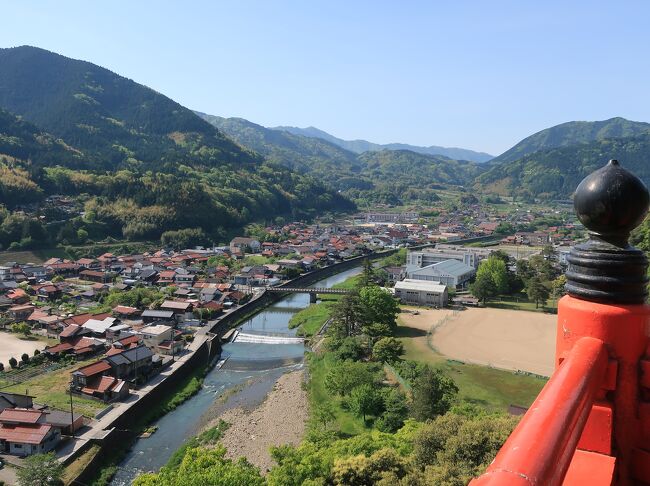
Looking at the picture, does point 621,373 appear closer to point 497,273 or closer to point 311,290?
point 311,290

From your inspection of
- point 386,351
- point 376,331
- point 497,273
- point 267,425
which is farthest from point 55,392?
point 497,273

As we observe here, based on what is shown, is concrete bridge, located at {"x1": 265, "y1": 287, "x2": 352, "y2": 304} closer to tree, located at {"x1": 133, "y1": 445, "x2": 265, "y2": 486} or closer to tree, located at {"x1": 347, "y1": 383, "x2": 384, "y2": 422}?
tree, located at {"x1": 347, "y1": 383, "x2": 384, "y2": 422}

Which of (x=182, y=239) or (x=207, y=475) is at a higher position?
(x=182, y=239)

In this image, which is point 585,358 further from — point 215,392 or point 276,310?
point 276,310

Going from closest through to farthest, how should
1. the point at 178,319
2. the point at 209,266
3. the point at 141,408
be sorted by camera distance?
1. the point at 141,408
2. the point at 178,319
3. the point at 209,266

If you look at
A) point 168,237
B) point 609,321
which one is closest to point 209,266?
point 168,237

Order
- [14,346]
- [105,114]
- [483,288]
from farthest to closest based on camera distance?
1. [105,114]
2. [483,288]
3. [14,346]

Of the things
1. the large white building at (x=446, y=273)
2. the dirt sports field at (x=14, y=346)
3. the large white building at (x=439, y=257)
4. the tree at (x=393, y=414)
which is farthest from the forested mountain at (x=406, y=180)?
the tree at (x=393, y=414)
